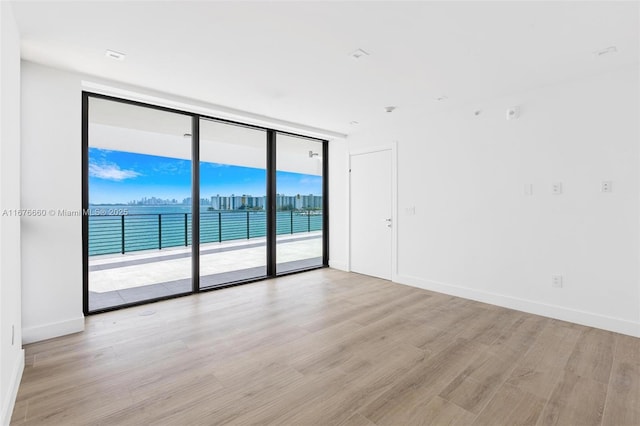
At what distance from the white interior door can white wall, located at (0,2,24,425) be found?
14.1 feet

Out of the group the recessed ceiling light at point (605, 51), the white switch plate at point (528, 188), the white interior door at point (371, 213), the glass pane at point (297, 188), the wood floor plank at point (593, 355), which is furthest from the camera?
the glass pane at point (297, 188)

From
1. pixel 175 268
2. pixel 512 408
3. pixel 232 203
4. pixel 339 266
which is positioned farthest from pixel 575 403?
pixel 232 203

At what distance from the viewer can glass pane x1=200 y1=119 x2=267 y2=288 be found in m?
5.13

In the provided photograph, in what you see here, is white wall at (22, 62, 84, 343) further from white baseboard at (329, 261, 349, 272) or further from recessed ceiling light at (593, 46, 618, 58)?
recessed ceiling light at (593, 46, 618, 58)

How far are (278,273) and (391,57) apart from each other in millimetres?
3754

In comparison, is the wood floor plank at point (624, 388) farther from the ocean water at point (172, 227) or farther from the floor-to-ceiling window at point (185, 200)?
the ocean water at point (172, 227)

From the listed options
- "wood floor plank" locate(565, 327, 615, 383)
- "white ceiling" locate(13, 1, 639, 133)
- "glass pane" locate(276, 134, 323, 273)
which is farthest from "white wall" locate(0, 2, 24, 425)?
"wood floor plank" locate(565, 327, 615, 383)

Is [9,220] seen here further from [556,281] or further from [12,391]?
[556,281]

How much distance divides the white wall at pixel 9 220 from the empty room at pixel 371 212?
0.09 ft

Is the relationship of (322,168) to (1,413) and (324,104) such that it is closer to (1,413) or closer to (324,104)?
(324,104)

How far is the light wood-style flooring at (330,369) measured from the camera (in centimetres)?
178

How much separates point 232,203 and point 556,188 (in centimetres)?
579

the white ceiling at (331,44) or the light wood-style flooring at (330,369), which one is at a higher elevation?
the white ceiling at (331,44)

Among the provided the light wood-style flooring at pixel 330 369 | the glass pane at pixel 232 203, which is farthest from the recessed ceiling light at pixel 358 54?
the glass pane at pixel 232 203
